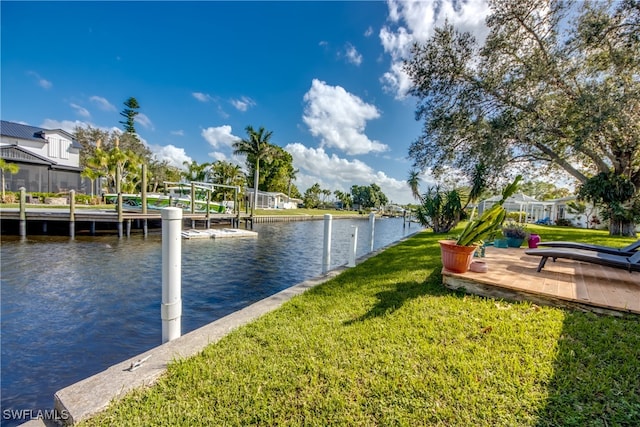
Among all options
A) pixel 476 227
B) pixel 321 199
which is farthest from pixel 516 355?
pixel 321 199

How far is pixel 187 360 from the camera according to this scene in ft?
7.49

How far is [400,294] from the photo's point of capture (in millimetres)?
3826

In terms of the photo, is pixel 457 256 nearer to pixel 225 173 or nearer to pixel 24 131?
pixel 225 173

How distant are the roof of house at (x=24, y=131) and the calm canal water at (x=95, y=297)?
71.1 feet

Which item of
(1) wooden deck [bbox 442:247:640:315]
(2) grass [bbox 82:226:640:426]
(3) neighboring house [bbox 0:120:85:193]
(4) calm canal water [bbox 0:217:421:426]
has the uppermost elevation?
(3) neighboring house [bbox 0:120:85:193]

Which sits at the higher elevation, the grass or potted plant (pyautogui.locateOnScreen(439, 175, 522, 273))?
potted plant (pyautogui.locateOnScreen(439, 175, 522, 273))

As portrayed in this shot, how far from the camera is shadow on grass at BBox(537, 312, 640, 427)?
5.32 ft

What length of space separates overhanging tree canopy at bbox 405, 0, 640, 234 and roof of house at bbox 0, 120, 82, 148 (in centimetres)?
3427

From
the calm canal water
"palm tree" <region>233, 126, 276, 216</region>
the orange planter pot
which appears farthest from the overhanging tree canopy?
"palm tree" <region>233, 126, 276, 216</region>

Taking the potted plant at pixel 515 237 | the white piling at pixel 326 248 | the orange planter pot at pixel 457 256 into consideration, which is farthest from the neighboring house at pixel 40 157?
the potted plant at pixel 515 237

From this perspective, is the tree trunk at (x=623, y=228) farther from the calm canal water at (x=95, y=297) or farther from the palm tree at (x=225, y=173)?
the palm tree at (x=225, y=173)

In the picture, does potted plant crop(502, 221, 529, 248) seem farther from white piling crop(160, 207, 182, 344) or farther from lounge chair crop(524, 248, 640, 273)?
white piling crop(160, 207, 182, 344)

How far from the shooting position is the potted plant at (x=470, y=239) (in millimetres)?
3742

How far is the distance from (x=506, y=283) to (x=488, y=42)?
1048 centimetres
